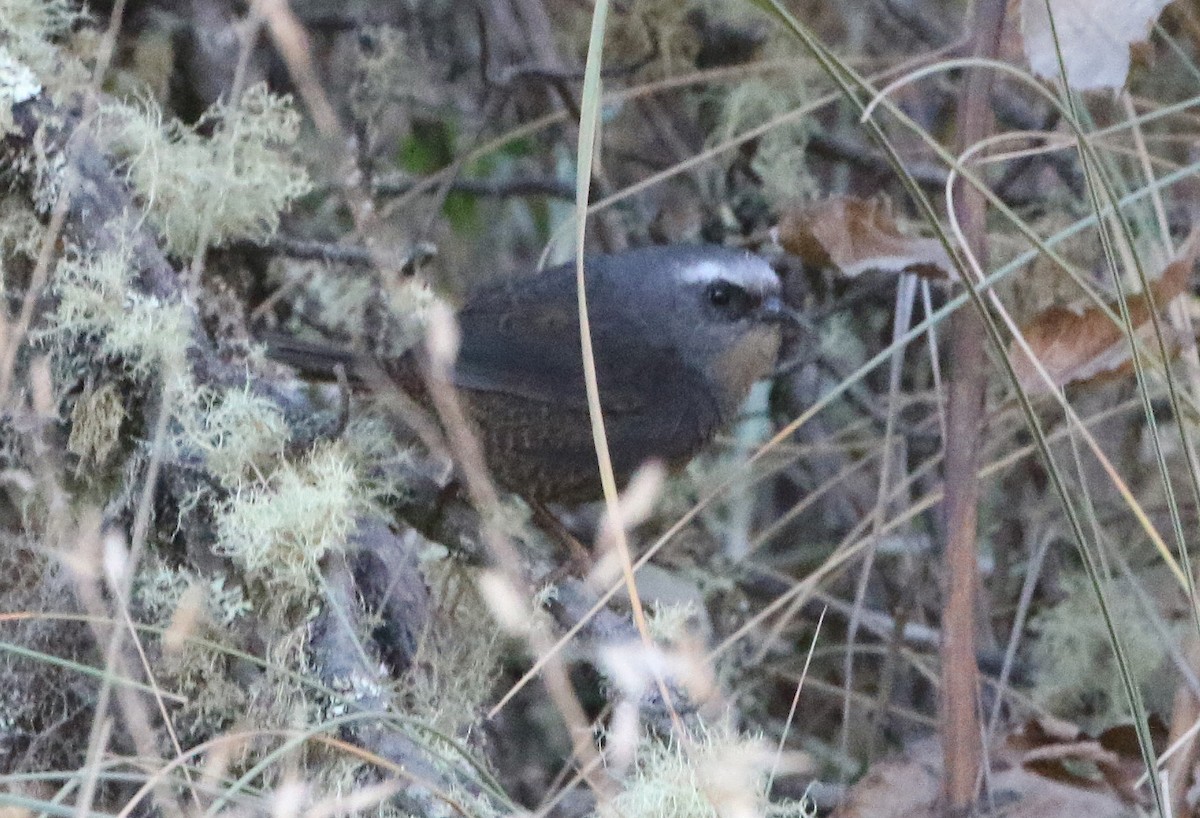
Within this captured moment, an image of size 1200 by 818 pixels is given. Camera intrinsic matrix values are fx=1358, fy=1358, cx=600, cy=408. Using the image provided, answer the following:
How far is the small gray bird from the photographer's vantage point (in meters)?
2.96

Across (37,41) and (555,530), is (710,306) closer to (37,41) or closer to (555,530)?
(555,530)

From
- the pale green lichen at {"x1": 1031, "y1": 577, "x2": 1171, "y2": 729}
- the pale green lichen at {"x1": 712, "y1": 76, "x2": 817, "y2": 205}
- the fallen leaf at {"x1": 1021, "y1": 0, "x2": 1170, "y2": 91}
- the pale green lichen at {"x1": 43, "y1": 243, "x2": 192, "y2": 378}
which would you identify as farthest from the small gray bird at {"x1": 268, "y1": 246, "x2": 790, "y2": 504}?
the fallen leaf at {"x1": 1021, "y1": 0, "x2": 1170, "y2": 91}

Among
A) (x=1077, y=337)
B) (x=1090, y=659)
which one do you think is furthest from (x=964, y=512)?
(x=1090, y=659)

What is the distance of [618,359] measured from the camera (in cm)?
311

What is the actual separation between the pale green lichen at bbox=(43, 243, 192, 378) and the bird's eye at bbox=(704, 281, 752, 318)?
1.30m

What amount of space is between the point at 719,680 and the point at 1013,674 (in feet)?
2.86

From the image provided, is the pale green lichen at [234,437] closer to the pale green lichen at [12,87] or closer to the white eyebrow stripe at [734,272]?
the pale green lichen at [12,87]

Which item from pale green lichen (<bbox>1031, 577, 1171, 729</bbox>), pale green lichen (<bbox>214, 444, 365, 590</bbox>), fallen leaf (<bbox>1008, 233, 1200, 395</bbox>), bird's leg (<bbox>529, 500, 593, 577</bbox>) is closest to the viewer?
pale green lichen (<bbox>214, 444, 365, 590</bbox>)

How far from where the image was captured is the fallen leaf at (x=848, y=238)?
7.76ft

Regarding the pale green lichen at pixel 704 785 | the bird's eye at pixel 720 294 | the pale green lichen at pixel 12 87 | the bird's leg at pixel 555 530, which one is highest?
the pale green lichen at pixel 12 87

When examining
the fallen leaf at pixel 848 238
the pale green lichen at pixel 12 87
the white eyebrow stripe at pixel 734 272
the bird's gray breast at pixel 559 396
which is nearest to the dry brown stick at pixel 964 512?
the fallen leaf at pixel 848 238

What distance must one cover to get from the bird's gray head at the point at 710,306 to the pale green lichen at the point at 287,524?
1.16 m

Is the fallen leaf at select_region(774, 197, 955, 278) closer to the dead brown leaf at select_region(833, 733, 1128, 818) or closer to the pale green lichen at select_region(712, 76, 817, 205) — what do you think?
the dead brown leaf at select_region(833, 733, 1128, 818)

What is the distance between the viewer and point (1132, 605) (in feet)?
10.4
